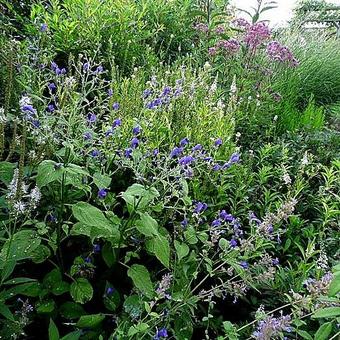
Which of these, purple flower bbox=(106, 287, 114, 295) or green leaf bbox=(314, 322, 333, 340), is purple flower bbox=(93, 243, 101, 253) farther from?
green leaf bbox=(314, 322, 333, 340)

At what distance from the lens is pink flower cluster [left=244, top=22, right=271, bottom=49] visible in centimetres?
387

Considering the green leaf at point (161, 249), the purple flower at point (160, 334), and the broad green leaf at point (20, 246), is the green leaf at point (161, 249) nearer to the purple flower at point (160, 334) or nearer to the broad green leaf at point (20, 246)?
the purple flower at point (160, 334)

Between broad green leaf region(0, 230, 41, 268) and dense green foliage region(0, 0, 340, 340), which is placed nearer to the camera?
broad green leaf region(0, 230, 41, 268)

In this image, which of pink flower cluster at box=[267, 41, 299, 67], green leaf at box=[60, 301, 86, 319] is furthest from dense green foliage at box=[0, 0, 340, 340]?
pink flower cluster at box=[267, 41, 299, 67]

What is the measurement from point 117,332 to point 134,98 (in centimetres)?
129

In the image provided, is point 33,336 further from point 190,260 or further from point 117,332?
point 190,260

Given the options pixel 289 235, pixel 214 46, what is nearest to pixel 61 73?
pixel 289 235

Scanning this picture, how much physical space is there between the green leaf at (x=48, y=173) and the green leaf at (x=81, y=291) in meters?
0.39

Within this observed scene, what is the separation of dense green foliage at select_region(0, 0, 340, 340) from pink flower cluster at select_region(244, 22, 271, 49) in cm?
1

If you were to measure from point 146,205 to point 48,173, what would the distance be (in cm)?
38

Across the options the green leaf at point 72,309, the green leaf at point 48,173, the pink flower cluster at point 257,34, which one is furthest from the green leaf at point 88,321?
the pink flower cluster at point 257,34

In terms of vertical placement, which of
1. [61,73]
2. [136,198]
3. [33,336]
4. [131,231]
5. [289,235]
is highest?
[61,73]

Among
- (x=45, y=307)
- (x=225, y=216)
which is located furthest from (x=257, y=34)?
(x=45, y=307)

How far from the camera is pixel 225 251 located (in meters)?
1.60
